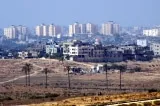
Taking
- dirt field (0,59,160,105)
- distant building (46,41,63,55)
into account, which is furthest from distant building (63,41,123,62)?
dirt field (0,59,160,105)

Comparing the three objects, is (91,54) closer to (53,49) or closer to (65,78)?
(53,49)

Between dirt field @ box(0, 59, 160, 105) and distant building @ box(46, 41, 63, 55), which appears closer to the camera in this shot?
dirt field @ box(0, 59, 160, 105)

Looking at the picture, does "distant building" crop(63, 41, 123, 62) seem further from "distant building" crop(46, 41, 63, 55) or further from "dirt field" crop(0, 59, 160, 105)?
"dirt field" crop(0, 59, 160, 105)

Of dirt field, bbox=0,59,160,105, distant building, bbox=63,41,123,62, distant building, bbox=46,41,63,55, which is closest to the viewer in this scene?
dirt field, bbox=0,59,160,105

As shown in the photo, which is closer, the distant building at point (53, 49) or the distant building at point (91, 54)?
the distant building at point (91, 54)

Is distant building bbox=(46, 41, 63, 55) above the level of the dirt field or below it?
above

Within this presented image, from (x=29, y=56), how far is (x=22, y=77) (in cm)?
4405

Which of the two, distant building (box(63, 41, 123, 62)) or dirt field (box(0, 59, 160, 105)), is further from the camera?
distant building (box(63, 41, 123, 62))

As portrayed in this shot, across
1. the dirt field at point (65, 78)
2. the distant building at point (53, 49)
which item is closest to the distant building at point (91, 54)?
the distant building at point (53, 49)

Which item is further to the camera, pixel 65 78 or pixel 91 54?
pixel 91 54

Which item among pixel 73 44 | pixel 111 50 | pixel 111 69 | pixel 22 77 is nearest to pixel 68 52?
pixel 73 44

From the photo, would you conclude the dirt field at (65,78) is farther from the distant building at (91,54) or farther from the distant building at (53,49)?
the distant building at (53,49)

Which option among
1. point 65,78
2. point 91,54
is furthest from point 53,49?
point 65,78

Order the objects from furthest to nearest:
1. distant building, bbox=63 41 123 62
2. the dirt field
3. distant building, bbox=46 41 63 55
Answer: distant building, bbox=46 41 63 55
distant building, bbox=63 41 123 62
the dirt field
